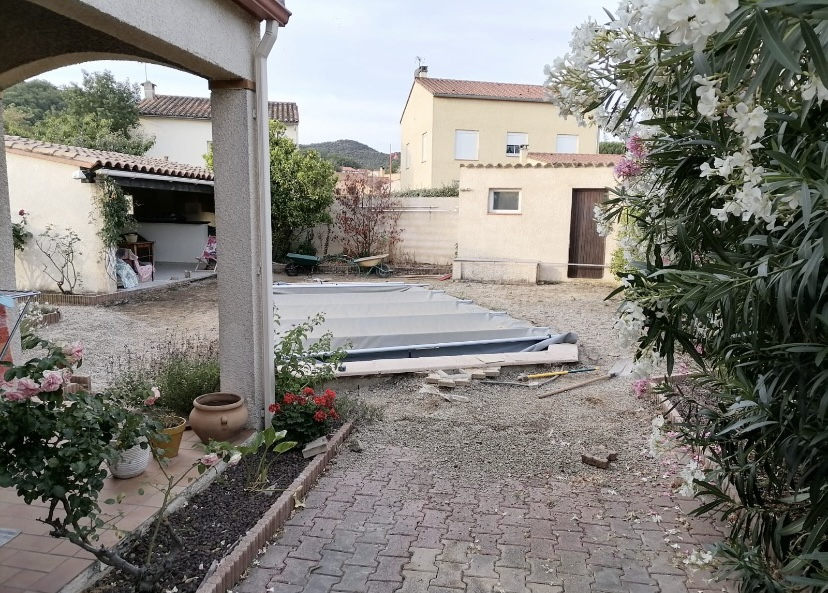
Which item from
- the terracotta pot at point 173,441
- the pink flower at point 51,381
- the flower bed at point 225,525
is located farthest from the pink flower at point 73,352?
the terracotta pot at point 173,441

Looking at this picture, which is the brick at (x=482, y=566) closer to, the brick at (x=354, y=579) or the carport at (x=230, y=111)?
the brick at (x=354, y=579)

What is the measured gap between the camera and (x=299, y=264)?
16.2 m

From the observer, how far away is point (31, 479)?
2215 millimetres

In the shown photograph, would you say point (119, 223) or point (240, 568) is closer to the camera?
point (240, 568)

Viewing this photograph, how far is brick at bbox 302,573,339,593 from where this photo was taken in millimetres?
2852

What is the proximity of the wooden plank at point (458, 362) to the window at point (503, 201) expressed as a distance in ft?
28.2

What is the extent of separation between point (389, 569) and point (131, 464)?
194cm

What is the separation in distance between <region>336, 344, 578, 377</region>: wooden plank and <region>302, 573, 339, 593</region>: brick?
3.25 metres

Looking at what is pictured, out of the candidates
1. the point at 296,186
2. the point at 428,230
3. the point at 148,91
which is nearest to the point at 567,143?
the point at 428,230

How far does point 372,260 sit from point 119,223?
6.83m

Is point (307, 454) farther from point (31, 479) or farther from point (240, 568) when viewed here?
point (31, 479)

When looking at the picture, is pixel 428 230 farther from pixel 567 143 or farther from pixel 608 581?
pixel 608 581

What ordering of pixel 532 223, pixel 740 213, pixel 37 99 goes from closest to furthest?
pixel 740 213 < pixel 532 223 < pixel 37 99

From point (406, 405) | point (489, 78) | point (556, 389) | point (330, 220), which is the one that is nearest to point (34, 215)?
point (330, 220)
